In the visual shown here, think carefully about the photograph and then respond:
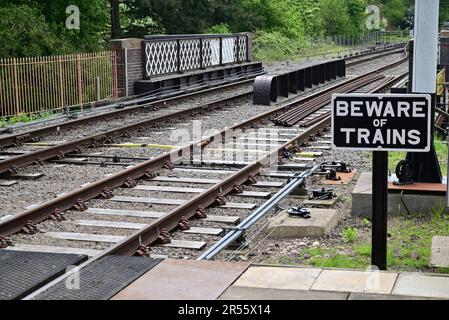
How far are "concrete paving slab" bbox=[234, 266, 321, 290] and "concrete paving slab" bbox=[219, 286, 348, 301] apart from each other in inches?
3.6

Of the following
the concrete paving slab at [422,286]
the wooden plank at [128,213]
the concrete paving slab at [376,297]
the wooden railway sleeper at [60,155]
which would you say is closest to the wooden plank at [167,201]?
A: the wooden plank at [128,213]

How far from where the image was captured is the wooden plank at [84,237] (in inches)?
301

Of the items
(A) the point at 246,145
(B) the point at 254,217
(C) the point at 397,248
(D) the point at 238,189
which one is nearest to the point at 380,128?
(C) the point at 397,248

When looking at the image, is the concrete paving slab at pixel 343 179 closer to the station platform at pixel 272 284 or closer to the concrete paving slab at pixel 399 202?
the concrete paving slab at pixel 399 202

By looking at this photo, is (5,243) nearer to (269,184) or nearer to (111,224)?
(111,224)

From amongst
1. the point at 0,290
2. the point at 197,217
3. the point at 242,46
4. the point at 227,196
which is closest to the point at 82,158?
the point at 227,196

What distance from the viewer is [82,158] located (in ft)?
41.4

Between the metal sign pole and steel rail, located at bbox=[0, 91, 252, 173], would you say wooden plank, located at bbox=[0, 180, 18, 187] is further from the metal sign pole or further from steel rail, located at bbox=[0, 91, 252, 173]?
the metal sign pole

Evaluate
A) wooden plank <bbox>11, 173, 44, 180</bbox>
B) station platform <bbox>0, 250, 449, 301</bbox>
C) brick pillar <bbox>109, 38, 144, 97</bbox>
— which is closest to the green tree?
brick pillar <bbox>109, 38, 144, 97</bbox>

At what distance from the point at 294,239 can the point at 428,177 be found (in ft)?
6.99

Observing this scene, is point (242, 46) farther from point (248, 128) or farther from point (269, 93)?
point (248, 128)

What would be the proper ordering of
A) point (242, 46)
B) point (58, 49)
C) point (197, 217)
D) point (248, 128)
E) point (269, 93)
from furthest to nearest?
1. point (242, 46)
2. point (58, 49)
3. point (269, 93)
4. point (248, 128)
5. point (197, 217)

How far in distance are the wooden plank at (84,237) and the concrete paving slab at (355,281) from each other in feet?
9.39

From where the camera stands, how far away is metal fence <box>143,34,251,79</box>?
24672 millimetres
